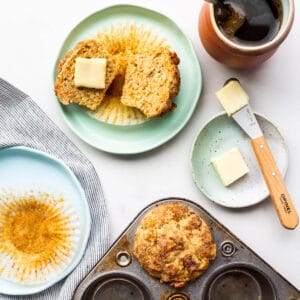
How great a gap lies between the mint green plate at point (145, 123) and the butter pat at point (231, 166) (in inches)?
6.2

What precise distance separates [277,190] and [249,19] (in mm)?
482

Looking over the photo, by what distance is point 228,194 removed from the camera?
219 centimetres

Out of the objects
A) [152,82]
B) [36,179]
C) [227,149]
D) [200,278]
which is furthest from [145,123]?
[200,278]

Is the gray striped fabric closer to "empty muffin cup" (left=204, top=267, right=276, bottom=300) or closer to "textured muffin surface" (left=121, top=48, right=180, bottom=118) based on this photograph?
"textured muffin surface" (left=121, top=48, right=180, bottom=118)

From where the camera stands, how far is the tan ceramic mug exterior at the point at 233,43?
1.98 meters

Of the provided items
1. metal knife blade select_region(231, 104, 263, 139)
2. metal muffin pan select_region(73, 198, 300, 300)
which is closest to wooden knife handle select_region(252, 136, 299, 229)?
metal knife blade select_region(231, 104, 263, 139)

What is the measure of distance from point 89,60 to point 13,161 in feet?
1.22

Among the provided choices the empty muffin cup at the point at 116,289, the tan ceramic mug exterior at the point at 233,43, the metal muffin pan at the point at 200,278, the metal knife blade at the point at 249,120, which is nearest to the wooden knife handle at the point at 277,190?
the metal knife blade at the point at 249,120

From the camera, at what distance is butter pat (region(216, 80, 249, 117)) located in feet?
7.03

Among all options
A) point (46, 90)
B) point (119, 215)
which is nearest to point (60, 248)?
point (119, 215)

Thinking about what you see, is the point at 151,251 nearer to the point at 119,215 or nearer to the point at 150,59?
the point at 119,215

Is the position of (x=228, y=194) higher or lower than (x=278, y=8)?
lower

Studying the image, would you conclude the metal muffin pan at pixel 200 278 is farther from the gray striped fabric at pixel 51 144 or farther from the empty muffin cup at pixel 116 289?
the gray striped fabric at pixel 51 144

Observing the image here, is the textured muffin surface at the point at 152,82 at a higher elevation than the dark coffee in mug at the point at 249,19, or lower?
lower
